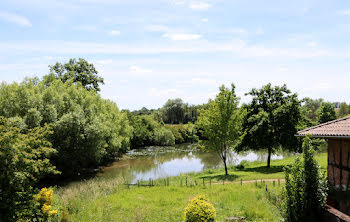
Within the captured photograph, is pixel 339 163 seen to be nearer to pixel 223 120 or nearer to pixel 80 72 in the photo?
pixel 223 120

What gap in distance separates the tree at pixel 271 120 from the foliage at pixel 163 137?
42.3 metres

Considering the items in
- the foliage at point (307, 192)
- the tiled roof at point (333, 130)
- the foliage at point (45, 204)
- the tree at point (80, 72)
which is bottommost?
the foliage at point (45, 204)

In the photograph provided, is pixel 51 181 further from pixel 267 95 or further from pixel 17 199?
pixel 267 95

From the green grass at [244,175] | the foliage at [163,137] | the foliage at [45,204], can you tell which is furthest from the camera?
the foliage at [163,137]

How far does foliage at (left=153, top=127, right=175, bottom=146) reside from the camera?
69000 mm

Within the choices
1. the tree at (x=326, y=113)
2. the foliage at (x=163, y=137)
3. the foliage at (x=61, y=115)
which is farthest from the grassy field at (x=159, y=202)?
the tree at (x=326, y=113)

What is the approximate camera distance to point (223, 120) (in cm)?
2316

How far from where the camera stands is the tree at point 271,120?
25484 millimetres

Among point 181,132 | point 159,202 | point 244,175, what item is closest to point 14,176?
point 159,202

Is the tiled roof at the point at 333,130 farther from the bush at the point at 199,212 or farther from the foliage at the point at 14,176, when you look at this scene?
the foliage at the point at 14,176

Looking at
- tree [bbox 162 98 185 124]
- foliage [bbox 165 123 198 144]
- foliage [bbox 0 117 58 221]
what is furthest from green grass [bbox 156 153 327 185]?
tree [bbox 162 98 185 124]

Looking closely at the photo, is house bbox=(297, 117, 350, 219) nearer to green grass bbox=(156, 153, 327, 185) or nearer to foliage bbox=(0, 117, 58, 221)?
green grass bbox=(156, 153, 327, 185)

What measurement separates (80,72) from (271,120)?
130 feet

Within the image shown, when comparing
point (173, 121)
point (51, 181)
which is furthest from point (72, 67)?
point (173, 121)
